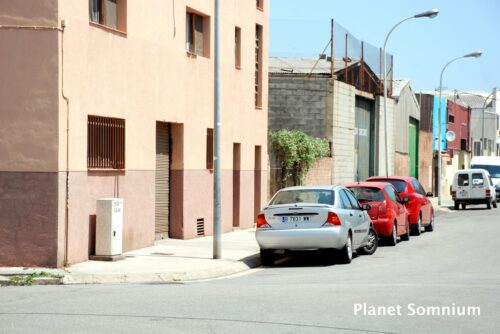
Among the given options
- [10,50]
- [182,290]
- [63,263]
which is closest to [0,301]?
[182,290]

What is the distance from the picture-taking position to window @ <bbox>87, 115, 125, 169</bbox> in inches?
724

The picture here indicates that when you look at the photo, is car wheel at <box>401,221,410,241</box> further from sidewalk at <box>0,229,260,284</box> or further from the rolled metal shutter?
the rolled metal shutter

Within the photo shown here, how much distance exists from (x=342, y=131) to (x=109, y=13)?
20051 mm

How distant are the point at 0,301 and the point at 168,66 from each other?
414 inches

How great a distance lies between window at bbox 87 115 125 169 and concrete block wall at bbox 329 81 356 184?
59.1 ft

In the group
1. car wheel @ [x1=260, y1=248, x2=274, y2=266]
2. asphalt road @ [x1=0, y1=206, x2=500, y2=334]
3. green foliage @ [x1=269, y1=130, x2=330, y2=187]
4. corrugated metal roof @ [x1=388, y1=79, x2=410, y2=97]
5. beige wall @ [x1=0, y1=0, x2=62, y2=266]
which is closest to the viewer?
asphalt road @ [x1=0, y1=206, x2=500, y2=334]

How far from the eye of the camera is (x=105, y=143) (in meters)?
19.1

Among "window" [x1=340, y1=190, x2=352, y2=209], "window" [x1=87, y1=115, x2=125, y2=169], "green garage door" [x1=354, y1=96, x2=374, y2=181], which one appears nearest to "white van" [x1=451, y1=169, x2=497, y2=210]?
"green garage door" [x1=354, y1=96, x2=374, y2=181]

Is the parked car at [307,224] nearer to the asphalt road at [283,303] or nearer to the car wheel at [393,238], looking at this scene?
the asphalt road at [283,303]

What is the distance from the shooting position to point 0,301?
12.5 m

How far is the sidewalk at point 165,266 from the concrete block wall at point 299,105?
49.2 feet

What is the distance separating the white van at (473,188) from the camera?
4557cm

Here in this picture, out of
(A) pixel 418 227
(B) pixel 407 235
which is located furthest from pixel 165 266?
(A) pixel 418 227

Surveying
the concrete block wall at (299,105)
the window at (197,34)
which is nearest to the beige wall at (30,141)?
the window at (197,34)
